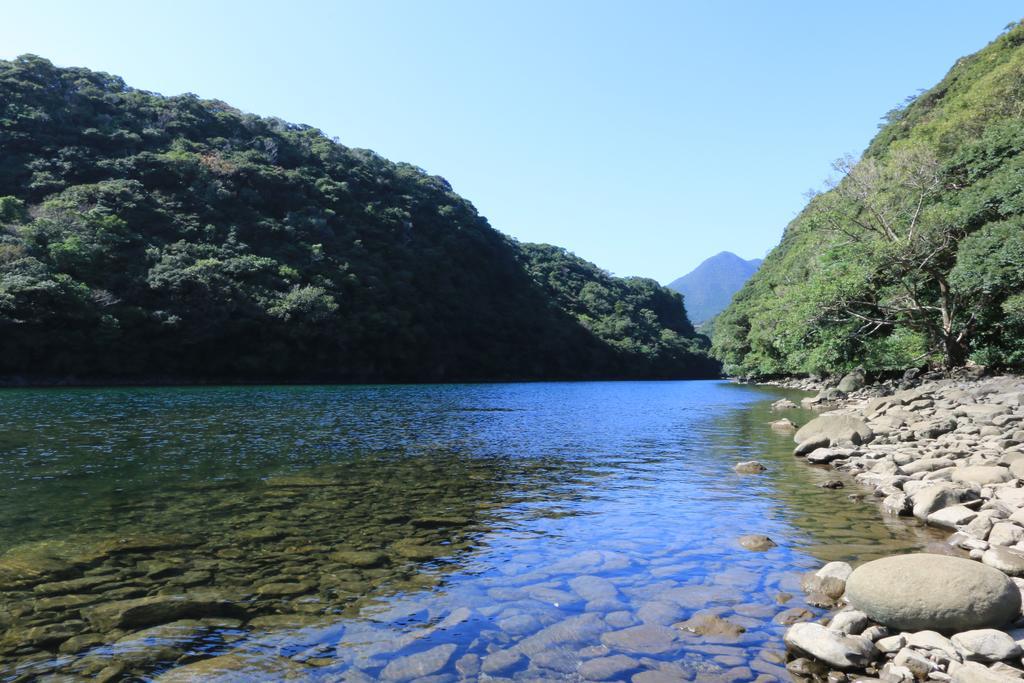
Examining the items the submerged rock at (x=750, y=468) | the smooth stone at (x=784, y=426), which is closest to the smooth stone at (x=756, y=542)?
the submerged rock at (x=750, y=468)

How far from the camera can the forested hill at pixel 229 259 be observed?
5612cm

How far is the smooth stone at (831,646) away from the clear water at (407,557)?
28 centimetres

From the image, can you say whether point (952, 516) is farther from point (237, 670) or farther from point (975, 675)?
point (237, 670)

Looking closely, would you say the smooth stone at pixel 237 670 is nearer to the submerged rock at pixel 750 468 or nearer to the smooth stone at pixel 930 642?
the smooth stone at pixel 930 642

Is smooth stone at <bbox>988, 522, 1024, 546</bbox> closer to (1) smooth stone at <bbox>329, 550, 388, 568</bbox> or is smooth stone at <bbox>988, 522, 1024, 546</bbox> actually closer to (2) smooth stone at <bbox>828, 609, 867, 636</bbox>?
(2) smooth stone at <bbox>828, 609, 867, 636</bbox>

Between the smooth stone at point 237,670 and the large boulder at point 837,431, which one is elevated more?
the large boulder at point 837,431

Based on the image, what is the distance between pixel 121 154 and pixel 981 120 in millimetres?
90596

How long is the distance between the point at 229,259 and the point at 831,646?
239 ft

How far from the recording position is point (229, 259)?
68.3 m

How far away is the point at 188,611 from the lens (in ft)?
20.7

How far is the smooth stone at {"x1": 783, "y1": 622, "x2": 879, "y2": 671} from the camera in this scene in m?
5.10

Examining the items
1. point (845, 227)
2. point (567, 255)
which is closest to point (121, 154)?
point (845, 227)

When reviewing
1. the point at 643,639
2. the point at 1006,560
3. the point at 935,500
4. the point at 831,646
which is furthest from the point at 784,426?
the point at 643,639

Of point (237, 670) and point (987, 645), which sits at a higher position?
point (987, 645)
